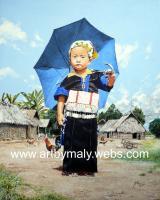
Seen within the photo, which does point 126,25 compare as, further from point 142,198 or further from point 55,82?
point 142,198

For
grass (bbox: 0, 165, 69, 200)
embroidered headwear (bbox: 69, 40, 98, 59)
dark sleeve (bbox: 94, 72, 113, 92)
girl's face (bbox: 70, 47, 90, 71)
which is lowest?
grass (bbox: 0, 165, 69, 200)

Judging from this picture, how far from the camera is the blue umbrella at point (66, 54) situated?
4625 mm

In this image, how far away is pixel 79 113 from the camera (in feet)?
14.8

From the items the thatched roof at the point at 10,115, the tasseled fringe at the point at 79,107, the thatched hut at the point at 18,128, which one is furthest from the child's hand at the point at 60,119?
the thatched roof at the point at 10,115

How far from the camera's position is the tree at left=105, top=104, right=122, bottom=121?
15.8 ft

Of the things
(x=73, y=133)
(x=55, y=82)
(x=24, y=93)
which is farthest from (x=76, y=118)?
(x=24, y=93)

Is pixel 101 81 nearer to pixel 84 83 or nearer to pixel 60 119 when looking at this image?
pixel 84 83

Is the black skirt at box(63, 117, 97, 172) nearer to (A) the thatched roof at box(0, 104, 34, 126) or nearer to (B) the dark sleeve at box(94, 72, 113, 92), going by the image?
(B) the dark sleeve at box(94, 72, 113, 92)

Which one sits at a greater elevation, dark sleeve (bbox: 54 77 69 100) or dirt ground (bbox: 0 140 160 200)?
dark sleeve (bbox: 54 77 69 100)

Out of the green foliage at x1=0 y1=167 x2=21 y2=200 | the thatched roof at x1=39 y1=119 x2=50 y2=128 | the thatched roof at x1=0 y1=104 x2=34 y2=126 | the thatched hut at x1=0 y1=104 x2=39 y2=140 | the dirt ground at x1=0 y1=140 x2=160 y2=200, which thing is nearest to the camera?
the green foliage at x1=0 y1=167 x2=21 y2=200

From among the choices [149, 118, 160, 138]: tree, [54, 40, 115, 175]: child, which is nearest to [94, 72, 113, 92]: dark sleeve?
[54, 40, 115, 175]: child

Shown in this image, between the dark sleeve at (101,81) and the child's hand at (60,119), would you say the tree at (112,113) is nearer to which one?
the dark sleeve at (101,81)

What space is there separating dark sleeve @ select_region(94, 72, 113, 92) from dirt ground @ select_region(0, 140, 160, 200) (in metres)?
0.75

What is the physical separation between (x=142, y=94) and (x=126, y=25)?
904mm
